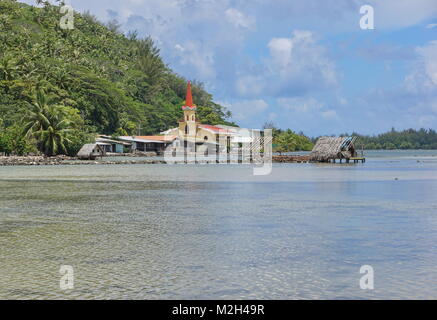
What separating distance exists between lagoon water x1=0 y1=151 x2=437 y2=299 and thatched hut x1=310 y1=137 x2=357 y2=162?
3705 cm

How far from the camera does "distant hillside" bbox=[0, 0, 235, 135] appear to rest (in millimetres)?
69688

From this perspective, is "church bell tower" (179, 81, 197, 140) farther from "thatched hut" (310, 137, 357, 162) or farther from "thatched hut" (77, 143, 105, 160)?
"thatched hut" (310, 137, 357, 162)

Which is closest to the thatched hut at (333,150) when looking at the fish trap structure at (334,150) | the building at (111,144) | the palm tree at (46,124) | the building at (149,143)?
the fish trap structure at (334,150)

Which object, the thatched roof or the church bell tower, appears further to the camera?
the church bell tower

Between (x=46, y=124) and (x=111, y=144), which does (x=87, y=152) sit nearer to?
(x=46, y=124)

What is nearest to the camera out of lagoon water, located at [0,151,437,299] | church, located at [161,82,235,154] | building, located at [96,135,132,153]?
lagoon water, located at [0,151,437,299]

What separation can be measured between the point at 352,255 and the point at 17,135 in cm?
5579

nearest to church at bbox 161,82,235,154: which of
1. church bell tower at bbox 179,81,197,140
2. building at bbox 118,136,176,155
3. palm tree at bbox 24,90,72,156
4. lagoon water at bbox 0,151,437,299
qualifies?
church bell tower at bbox 179,81,197,140

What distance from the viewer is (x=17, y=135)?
60.7 meters

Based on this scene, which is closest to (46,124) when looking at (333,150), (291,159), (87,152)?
(87,152)

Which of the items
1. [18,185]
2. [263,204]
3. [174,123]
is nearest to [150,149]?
[174,123]

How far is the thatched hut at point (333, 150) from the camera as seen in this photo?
5962 centimetres
